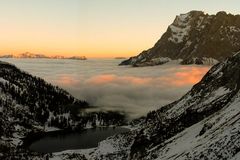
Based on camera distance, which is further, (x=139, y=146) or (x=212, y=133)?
(x=139, y=146)

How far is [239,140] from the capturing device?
9081 centimetres

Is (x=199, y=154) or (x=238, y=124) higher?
(x=238, y=124)

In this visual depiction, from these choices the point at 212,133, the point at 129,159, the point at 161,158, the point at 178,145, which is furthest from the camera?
the point at 129,159

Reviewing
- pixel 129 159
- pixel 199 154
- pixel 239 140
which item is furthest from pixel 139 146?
pixel 239 140

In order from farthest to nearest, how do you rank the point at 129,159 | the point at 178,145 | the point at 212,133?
the point at 129,159 → the point at 178,145 → the point at 212,133

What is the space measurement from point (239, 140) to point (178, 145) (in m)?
46.7

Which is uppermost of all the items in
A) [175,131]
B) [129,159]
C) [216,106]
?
[216,106]

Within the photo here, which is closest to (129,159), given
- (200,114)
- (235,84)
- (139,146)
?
(139,146)

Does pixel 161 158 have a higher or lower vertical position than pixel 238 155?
lower

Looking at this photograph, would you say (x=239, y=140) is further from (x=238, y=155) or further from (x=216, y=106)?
(x=216, y=106)

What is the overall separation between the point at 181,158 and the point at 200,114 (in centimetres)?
7866

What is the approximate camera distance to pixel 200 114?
184375 millimetres

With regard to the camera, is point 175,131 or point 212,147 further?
point 175,131

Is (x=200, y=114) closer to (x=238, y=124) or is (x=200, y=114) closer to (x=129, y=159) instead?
(x=129, y=159)
